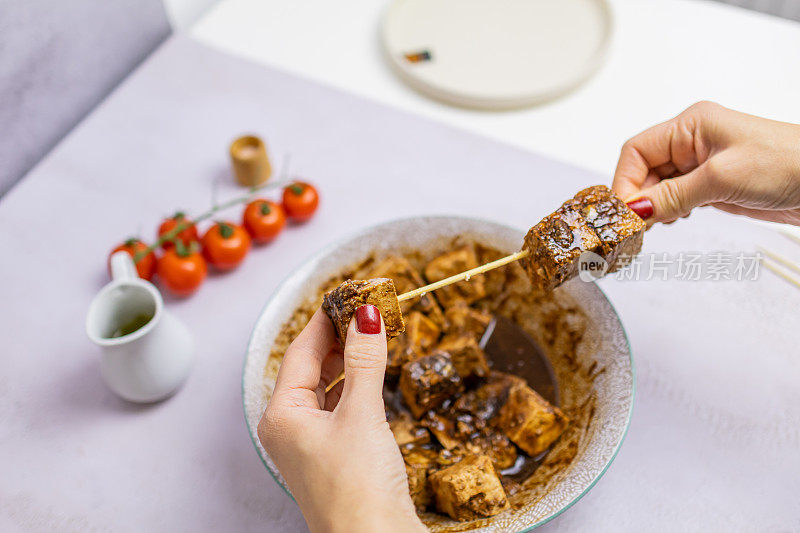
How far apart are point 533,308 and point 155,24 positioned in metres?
2.40

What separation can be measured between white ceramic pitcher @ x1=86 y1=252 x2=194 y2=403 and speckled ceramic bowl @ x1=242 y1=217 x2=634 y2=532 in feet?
1.13

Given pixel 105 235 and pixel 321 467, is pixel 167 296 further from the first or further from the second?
pixel 321 467

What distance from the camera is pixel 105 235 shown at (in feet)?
8.84

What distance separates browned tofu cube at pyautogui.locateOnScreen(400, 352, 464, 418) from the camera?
2027 millimetres

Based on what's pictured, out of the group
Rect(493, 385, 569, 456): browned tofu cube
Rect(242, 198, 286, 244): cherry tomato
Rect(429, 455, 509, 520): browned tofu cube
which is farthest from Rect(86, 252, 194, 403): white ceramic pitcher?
Rect(493, 385, 569, 456): browned tofu cube

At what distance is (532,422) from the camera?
1948 mm

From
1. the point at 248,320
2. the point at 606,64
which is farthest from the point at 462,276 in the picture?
the point at 606,64

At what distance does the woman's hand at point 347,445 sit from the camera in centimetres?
147

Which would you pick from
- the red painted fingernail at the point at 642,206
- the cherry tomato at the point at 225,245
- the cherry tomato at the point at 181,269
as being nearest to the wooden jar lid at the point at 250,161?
the cherry tomato at the point at 225,245

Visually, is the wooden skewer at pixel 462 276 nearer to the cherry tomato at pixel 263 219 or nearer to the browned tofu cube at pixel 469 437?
the browned tofu cube at pixel 469 437

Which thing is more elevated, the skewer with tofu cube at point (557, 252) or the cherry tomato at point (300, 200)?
the skewer with tofu cube at point (557, 252)

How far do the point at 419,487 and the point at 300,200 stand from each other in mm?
1230

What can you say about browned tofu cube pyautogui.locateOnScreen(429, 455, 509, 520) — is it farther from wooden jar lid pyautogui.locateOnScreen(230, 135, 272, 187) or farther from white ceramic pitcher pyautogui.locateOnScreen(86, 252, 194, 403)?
wooden jar lid pyautogui.locateOnScreen(230, 135, 272, 187)

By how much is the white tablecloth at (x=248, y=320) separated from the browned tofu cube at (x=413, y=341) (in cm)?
55
